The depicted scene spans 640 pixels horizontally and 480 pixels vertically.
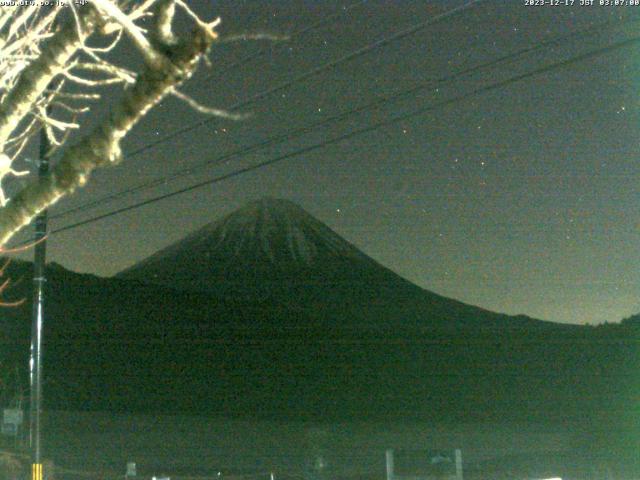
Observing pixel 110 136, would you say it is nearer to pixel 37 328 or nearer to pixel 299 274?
pixel 37 328

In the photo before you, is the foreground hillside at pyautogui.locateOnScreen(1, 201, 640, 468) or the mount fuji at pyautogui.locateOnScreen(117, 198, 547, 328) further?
the mount fuji at pyautogui.locateOnScreen(117, 198, 547, 328)

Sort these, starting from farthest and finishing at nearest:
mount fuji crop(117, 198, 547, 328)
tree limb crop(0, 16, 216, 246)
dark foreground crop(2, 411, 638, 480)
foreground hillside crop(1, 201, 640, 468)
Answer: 1. mount fuji crop(117, 198, 547, 328)
2. foreground hillside crop(1, 201, 640, 468)
3. dark foreground crop(2, 411, 638, 480)
4. tree limb crop(0, 16, 216, 246)

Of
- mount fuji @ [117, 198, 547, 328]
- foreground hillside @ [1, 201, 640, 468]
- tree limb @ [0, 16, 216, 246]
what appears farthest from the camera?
mount fuji @ [117, 198, 547, 328]

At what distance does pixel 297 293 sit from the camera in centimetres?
11500

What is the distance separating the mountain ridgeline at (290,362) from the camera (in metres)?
49.0

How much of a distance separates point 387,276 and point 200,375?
8180cm

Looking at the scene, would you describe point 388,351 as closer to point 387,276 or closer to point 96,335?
point 96,335

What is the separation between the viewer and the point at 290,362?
199ft

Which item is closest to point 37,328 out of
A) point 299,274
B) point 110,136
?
point 110,136

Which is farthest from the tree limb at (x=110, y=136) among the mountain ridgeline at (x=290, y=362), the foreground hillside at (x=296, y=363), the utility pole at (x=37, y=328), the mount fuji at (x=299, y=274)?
the mount fuji at (x=299, y=274)

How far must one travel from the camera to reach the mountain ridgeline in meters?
49.0

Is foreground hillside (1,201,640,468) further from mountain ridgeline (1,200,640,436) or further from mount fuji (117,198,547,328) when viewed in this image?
mount fuji (117,198,547,328)

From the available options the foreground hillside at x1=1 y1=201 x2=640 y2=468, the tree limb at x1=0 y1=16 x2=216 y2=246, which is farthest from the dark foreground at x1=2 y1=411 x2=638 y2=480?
the tree limb at x1=0 y1=16 x2=216 y2=246

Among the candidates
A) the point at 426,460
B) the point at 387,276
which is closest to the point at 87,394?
the point at 426,460
